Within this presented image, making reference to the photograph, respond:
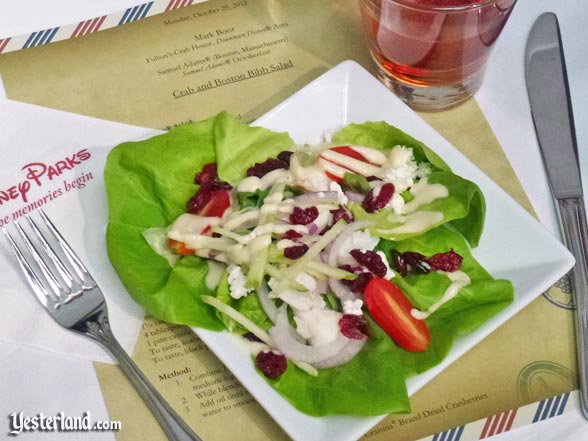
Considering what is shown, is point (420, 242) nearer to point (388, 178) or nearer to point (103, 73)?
point (388, 178)

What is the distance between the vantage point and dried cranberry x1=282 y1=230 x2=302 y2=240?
1400 mm

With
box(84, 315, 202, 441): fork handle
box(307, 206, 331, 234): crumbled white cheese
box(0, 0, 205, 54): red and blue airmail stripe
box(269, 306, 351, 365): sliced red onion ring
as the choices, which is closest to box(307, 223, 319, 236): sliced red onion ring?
box(307, 206, 331, 234): crumbled white cheese

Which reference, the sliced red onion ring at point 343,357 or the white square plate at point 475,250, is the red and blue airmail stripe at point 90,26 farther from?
the sliced red onion ring at point 343,357

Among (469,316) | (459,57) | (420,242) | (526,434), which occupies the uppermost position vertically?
(459,57)

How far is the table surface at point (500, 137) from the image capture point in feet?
4.58

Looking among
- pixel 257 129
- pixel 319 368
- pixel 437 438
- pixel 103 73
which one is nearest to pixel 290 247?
pixel 319 368

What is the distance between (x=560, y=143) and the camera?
5.59 feet

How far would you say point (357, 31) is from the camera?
1.96 m

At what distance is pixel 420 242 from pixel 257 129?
442mm

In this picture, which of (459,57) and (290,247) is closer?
(290,247)

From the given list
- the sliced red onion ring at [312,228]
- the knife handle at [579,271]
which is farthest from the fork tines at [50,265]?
the knife handle at [579,271]

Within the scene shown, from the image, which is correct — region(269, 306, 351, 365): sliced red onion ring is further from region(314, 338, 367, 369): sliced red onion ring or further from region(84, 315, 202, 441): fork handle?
region(84, 315, 202, 441): fork handle

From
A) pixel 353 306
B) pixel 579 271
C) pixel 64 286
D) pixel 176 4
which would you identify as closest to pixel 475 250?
pixel 579 271

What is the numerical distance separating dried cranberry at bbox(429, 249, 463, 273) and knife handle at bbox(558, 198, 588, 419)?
267 mm
